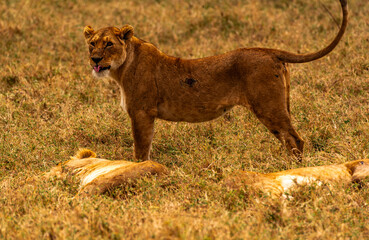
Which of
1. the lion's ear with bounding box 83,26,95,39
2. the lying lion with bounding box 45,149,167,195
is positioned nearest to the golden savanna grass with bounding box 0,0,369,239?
the lying lion with bounding box 45,149,167,195

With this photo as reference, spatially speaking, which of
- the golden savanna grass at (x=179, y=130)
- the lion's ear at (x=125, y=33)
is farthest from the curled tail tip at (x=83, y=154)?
the lion's ear at (x=125, y=33)

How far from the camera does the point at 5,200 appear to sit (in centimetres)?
432

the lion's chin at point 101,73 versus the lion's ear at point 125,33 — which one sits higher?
the lion's ear at point 125,33

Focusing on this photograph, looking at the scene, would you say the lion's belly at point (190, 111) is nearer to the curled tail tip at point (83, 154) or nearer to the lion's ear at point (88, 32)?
the curled tail tip at point (83, 154)

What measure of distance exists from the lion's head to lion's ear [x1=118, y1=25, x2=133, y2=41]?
1cm

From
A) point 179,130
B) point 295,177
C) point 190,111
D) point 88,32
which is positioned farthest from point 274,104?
point 88,32

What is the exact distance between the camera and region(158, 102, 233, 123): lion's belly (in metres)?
5.67

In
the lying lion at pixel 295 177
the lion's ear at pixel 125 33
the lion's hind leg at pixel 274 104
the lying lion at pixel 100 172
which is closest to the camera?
the lying lion at pixel 295 177

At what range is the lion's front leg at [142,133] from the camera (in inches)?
223

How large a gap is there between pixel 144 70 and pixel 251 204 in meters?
2.45

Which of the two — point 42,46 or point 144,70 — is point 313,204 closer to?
point 144,70

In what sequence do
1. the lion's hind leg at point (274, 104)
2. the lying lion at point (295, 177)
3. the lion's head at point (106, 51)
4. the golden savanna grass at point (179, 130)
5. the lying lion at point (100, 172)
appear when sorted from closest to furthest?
the golden savanna grass at point (179, 130), the lying lion at point (295, 177), the lying lion at point (100, 172), the lion's hind leg at point (274, 104), the lion's head at point (106, 51)

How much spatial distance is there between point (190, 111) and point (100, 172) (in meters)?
1.50

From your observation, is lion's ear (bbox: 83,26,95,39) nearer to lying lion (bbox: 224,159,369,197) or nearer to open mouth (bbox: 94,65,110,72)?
open mouth (bbox: 94,65,110,72)
